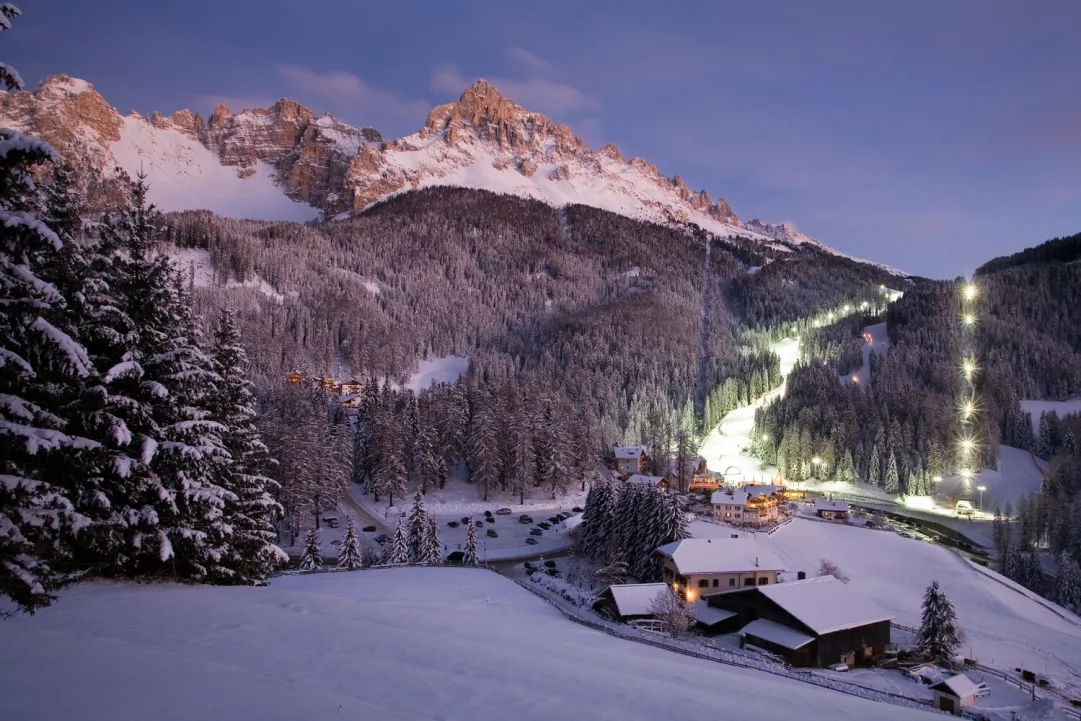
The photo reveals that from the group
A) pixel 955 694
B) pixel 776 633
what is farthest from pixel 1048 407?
pixel 955 694

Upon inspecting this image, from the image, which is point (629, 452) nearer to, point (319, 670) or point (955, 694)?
point (955, 694)

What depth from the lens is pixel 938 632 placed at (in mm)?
33469

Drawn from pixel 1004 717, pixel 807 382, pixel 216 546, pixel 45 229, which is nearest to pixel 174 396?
pixel 216 546

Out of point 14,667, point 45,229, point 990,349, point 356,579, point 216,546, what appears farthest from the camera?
point 990,349

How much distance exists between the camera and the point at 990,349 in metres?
141

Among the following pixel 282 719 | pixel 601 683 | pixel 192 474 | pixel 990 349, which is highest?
pixel 990 349

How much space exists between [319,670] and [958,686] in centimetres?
2837

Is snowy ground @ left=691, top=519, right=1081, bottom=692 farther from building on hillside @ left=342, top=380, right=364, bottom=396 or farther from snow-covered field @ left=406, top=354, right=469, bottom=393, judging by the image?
snow-covered field @ left=406, top=354, right=469, bottom=393

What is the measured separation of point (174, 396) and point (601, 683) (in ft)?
44.6

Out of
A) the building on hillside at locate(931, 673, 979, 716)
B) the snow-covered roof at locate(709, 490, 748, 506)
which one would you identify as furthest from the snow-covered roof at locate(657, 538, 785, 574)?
the snow-covered roof at locate(709, 490, 748, 506)

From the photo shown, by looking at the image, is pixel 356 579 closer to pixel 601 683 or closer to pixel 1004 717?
pixel 601 683

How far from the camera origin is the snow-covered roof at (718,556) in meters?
42.7

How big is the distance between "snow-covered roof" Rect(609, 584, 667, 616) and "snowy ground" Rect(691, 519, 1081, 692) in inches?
549

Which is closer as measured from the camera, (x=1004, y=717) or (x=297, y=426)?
(x=1004, y=717)
